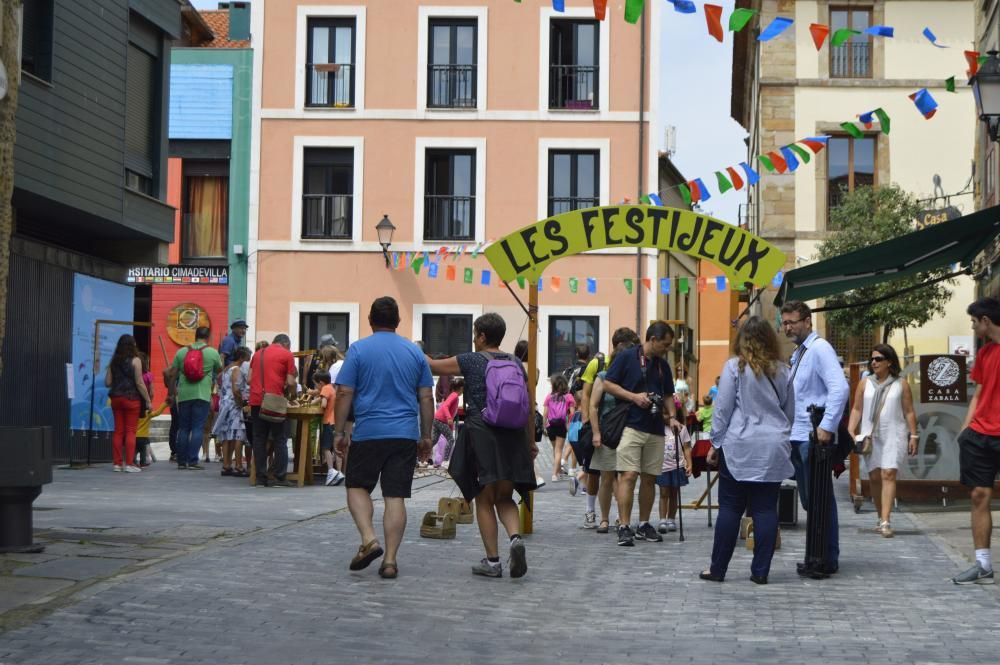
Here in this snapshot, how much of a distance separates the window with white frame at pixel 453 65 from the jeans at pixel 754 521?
24968 millimetres

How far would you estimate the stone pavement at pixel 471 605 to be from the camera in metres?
6.70

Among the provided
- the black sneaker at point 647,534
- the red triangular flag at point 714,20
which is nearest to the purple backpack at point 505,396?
the black sneaker at point 647,534

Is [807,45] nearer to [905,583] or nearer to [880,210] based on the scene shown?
[880,210]

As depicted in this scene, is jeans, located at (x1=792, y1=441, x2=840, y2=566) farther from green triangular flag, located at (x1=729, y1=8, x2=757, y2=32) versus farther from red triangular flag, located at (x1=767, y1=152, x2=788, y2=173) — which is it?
red triangular flag, located at (x1=767, y1=152, x2=788, y2=173)

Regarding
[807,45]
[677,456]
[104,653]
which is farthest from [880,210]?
[104,653]

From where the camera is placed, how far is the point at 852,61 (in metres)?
36.6

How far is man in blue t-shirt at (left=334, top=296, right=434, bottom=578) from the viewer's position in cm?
913

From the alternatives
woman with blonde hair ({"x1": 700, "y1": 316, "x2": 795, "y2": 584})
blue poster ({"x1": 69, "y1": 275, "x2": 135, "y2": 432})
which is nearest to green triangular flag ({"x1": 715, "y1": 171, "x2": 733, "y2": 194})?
woman with blonde hair ({"x1": 700, "y1": 316, "x2": 795, "y2": 584})

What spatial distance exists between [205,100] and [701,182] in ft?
65.4

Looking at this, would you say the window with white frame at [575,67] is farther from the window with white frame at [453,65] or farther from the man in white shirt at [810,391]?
the man in white shirt at [810,391]

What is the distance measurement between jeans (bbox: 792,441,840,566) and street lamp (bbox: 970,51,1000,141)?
400 centimetres

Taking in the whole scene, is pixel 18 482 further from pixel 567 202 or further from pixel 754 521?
pixel 567 202

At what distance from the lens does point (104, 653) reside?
645 centimetres

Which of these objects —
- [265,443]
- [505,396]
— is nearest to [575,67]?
[265,443]
